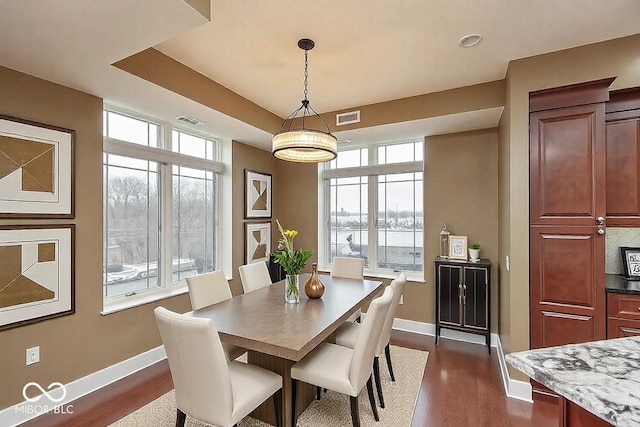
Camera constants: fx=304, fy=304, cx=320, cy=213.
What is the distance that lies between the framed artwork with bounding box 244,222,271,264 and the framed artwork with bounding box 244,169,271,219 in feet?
0.49

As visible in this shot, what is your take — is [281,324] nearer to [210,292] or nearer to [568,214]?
[210,292]

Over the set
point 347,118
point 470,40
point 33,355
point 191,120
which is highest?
point 470,40

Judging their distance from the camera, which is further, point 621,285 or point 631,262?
point 631,262

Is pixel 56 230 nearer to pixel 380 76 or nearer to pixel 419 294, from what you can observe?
pixel 380 76

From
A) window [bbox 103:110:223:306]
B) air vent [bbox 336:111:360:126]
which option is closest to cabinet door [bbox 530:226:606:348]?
air vent [bbox 336:111:360:126]

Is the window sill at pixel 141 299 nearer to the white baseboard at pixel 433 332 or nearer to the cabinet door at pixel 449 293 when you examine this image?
the white baseboard at pixel 433 332

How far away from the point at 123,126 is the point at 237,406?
283 cm

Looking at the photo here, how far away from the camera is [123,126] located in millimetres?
3049

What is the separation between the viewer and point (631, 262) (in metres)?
2.55

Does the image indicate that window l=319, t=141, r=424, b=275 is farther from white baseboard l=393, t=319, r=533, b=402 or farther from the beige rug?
the beige rug

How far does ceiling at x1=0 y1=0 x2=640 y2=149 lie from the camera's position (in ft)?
5.42

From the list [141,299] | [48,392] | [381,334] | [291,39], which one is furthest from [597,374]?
[141,299]

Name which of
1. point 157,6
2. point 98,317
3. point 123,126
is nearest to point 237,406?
point 98,317

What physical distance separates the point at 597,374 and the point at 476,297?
265cm
